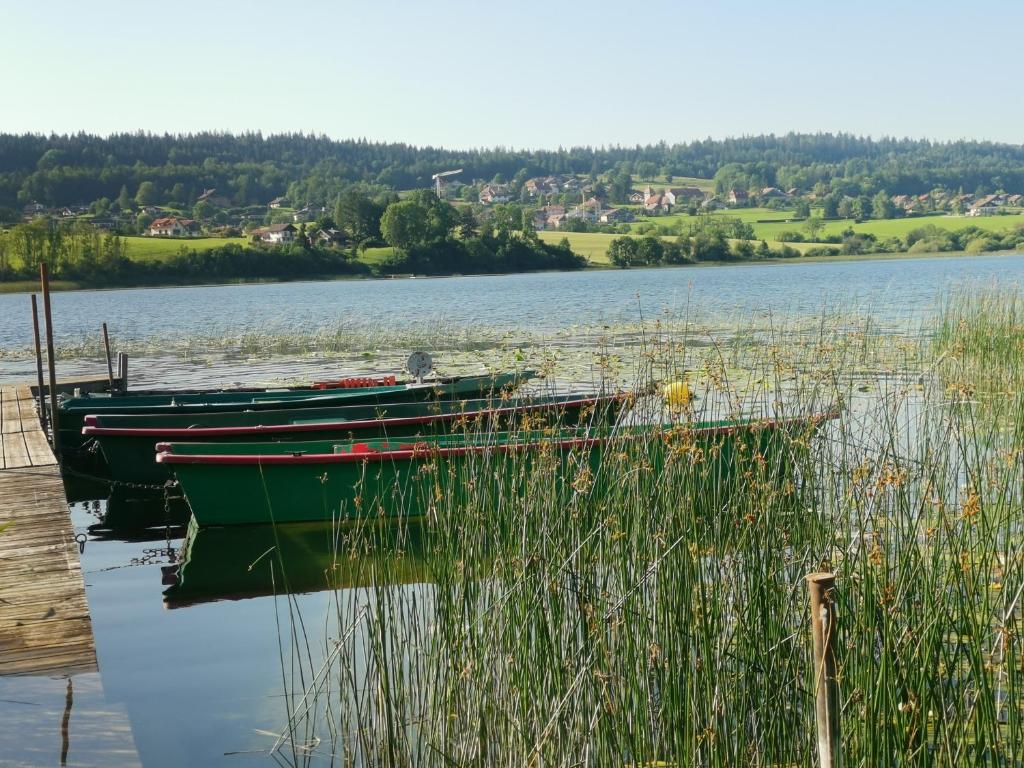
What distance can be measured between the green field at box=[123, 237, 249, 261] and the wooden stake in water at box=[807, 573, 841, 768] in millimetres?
57341

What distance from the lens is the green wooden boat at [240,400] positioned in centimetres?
1031

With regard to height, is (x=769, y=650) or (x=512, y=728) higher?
(x=769, y=650)

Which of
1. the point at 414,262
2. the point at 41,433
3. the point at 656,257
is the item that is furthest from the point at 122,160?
the point at 41,433

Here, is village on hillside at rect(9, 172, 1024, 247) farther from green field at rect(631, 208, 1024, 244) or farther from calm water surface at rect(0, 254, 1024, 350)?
calm water surface at rect(0, 254, 1024, 350)

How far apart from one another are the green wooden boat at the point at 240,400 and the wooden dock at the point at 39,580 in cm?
246

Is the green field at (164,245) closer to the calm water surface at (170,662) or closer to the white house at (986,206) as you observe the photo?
the calm water surface at (170,662)

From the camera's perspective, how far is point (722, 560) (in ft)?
10.5

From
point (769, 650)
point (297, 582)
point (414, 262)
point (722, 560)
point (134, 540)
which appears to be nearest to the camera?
point (769, 650)

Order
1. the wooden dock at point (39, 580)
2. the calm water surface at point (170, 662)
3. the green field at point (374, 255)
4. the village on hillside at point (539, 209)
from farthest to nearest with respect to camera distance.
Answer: the village on hillside at point (539, 209)
the green field at point (374, 255)
the wooden dock at point (39, 580)
the calm water surface at point (170, 662)

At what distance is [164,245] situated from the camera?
58.9m

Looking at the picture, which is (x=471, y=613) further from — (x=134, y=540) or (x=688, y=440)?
(x=134, y=540)

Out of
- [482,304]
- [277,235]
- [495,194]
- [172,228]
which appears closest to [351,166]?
[495,194]

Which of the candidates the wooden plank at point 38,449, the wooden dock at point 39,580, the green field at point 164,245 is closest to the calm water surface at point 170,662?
the wooden dock at point 39,580

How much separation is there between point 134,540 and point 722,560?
645 cm
